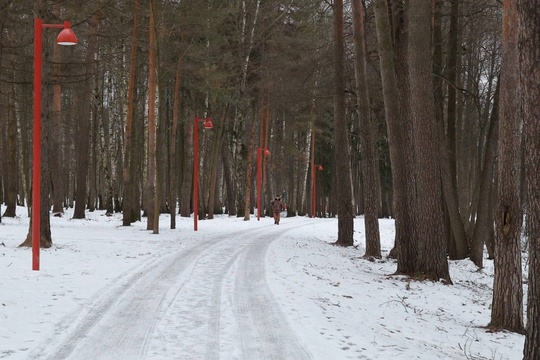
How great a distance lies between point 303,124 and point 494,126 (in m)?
19.0

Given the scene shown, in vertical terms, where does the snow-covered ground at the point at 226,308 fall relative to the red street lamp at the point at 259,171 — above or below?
below

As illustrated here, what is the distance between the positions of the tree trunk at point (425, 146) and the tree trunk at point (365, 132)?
4216 mm

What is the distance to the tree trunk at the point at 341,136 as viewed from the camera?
18.4 metres

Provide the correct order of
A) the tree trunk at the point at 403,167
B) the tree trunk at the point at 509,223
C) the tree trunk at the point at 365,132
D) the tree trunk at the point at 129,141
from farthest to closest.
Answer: the tree trunk at the point at 129,141 < the tree trunk at the point at 365,132 < the tree trunk at the point at 403,167 < the tree trunk at the point at 509,223

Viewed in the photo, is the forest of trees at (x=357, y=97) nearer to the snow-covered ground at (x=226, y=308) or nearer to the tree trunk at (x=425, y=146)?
the tree trunk at (x=425, y=146)

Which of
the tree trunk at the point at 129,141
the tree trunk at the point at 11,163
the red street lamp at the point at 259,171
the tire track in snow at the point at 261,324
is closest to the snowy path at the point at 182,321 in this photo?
the tire track in snow at the point at 261,324

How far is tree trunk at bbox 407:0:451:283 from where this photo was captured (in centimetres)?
1187

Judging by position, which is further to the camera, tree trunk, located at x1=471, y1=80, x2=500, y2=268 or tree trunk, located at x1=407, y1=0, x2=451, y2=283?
tree trunk, located at x1=471, y1=80, x2=500, y2=268

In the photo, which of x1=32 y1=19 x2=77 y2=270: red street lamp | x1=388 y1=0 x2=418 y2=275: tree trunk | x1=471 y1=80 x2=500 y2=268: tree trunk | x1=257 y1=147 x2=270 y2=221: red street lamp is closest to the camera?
x1=32 y1=19 x2=77 y2=270: red street lamp

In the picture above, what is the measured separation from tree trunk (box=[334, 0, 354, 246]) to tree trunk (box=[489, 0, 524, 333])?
9.63 meters

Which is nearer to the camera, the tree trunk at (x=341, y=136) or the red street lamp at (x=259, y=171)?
the tree trunk at (x=341, y=136)

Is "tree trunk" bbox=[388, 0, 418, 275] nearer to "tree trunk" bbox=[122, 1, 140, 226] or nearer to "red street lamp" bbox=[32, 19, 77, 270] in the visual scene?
"red street lamp" bbox=[32, 19, 77, 270]

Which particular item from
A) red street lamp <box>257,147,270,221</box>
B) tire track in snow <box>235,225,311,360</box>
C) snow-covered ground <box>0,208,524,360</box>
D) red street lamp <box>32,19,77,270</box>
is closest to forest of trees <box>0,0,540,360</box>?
red street lamp <box>257,147,270,221</box>

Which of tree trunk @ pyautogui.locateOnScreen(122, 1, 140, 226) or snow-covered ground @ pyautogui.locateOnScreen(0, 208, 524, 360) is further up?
tree trunk @ pyautogui.locateOnScreen(122, 1, 140, 226)
